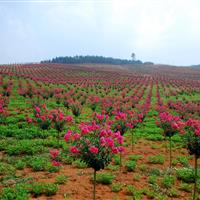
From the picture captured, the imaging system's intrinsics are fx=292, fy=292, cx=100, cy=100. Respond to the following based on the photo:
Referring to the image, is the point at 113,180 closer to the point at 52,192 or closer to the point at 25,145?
the point at 52,192

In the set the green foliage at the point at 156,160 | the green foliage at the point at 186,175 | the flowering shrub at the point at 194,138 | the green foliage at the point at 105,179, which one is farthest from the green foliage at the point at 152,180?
the green foliage at the point at 156,160

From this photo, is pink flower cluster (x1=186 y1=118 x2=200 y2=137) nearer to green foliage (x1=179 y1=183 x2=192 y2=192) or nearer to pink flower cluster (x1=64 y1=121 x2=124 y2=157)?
green foliage (x1=179 y1=183 x2=192 y2=192)

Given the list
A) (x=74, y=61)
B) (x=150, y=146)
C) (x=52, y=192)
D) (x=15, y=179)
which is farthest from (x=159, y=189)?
(x=74, y=61)

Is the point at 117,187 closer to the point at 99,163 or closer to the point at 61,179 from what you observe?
the point at 61,179

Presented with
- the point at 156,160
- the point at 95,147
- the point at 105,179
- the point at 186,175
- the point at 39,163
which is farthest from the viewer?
the point at 156,160

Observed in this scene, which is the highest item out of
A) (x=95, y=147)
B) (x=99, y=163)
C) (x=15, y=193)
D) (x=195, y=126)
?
(x=195, y=126)

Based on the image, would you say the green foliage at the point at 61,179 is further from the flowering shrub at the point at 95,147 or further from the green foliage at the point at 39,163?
the flowering shrub at the point at 95,147

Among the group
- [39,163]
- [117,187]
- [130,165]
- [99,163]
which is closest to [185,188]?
[117,187]

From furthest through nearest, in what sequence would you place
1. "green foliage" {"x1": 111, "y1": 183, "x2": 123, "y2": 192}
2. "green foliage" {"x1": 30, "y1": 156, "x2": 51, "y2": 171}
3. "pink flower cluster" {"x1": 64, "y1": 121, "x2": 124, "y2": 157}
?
"green foliage" {"x1": 30, "y1": 156, "x2": 51, "y2": 171} < "green foliage" {"x1": 111, "y1": 183, "x2": 123, "y2": 192} < "pink flower cluster" {"x1": 64, "y1": 121, "x2": 124, "y2": 157}

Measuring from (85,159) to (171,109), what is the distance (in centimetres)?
2403

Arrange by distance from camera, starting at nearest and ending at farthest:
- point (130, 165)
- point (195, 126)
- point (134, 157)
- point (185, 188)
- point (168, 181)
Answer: point (195, 126), point (185, 188), point (168, 181), point (130, 165), point (134, 157)

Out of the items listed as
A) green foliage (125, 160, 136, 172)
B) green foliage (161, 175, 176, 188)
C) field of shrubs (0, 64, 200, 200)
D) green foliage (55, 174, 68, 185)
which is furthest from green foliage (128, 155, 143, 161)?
green foliage (55, 174, 68, 185)

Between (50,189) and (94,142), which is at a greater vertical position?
(94,142)

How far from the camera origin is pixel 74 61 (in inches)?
6156
